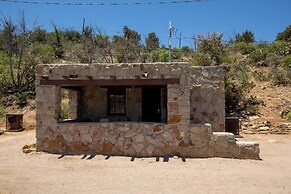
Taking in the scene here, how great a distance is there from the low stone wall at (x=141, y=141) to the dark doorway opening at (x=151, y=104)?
303cm

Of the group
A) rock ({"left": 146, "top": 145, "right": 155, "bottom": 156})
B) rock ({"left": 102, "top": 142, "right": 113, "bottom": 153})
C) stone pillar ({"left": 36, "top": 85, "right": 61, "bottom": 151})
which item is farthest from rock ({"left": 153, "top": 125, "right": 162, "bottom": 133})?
stone pillar ({"left": 36, "top": 85, "right": 61, "bottom": 151})

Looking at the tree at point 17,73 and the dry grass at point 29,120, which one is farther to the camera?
the tree at point 17,73

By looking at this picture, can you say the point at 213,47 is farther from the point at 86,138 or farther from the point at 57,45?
the point at 57,45

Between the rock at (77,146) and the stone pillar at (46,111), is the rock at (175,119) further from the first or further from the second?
the stone pillar at (46,111)

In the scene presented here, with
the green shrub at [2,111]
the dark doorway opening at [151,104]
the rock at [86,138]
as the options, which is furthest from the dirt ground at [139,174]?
the green shrub at [2,111]

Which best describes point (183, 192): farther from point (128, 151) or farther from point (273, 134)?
point (273, 134)

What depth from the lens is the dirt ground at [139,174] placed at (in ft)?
21.6

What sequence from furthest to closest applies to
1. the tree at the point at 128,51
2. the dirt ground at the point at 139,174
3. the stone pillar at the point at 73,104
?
1. the tree at the point at 128,51
2. the stone pillar at the point at 73,104
3. the dirt ground at the point at 139,174

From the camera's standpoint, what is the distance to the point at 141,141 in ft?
32.7

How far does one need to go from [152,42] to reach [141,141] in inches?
1053

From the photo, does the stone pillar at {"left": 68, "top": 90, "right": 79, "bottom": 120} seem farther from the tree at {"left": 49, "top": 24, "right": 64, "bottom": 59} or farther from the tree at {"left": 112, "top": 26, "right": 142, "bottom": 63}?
the tree at {"left": 49, "top": 24, "right": 64, "bottom": 59}

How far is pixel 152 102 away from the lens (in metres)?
13.3

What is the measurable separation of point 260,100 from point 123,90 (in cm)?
1028

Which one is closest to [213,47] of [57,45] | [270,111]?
[270,111]
